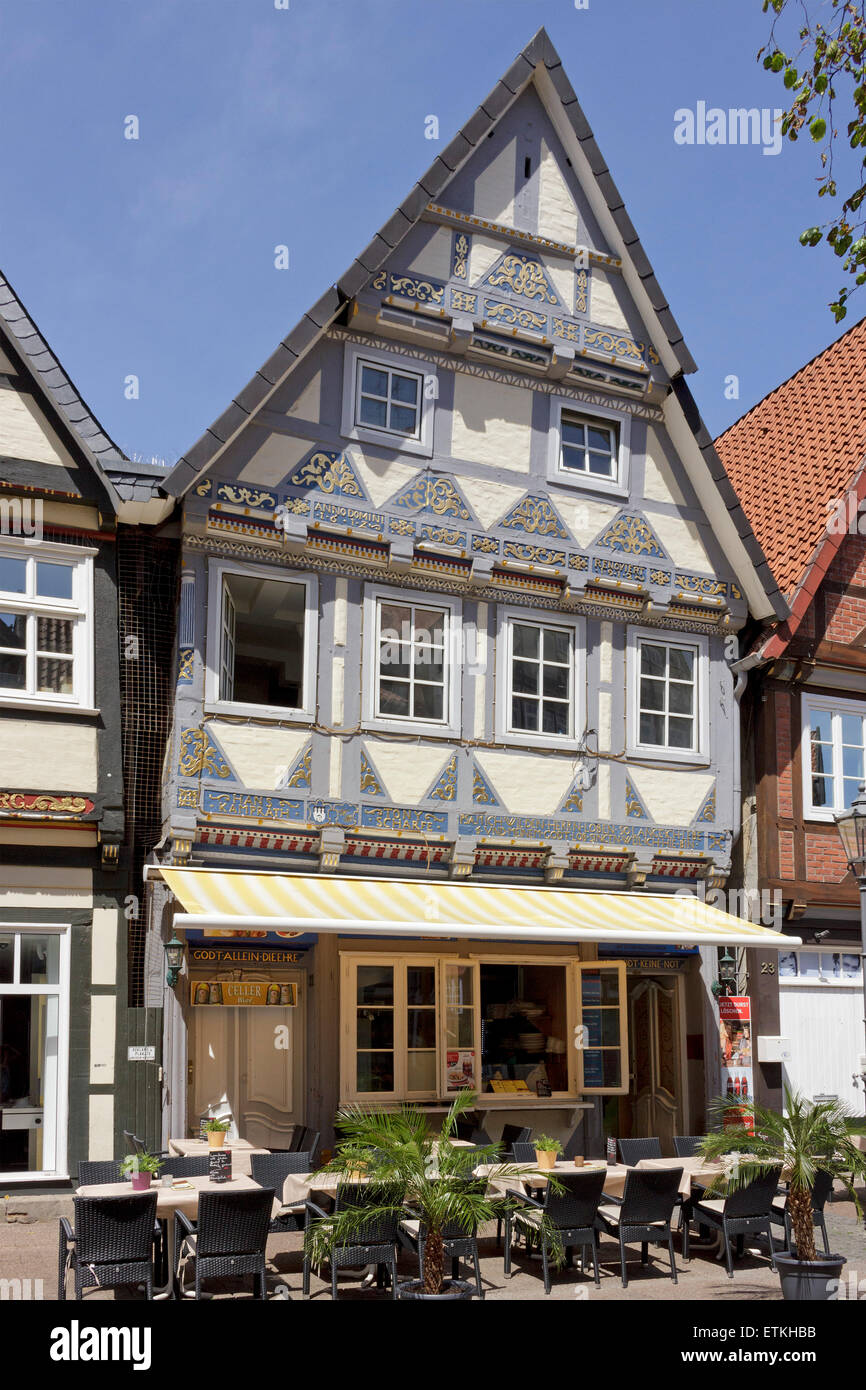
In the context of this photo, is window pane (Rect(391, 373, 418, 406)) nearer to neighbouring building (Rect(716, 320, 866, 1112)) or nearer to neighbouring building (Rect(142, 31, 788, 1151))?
neighbouring building (Rect(142, 31, 788, 1151))

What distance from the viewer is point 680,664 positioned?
15836 millimetres

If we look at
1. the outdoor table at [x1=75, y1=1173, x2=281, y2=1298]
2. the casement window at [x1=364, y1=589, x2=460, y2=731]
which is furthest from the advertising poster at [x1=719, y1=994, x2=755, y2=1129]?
the outdoor table at [x1=75, y1=1173, x2=281, y2=1298]

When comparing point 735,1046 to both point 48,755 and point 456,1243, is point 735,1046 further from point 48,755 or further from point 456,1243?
point 48,755

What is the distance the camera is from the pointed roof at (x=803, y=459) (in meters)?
16.5

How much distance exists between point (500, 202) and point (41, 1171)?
10.7m

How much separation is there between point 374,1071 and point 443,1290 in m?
6.03

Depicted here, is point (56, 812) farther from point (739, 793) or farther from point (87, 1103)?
point (739, 793)

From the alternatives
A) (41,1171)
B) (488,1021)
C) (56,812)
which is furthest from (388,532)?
(41,1171)

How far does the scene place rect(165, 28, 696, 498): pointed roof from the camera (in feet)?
43.5

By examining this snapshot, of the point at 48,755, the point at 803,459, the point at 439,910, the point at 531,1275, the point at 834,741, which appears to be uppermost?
the point at 803,459

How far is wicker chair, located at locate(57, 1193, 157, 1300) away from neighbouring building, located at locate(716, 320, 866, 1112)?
878 cm

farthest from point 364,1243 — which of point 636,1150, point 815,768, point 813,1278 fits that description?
point 815,768

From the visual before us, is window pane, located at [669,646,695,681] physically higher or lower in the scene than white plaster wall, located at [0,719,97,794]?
higher

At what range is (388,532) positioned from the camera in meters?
14.2
